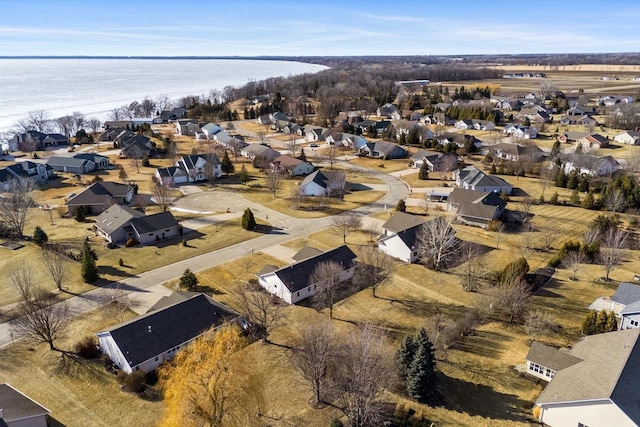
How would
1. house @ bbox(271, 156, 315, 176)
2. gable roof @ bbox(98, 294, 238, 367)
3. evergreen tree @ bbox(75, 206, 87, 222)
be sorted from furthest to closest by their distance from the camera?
house @ bbox(271, 156, 315, 176), evergreen tree @ bbox(75, 206, 87, 222), gable roof @ bbox(98, 294, 238, 367)

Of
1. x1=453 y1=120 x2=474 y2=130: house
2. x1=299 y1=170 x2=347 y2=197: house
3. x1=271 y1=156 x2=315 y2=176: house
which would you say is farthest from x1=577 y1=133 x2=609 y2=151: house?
x1=271 y1=156 x2=315 y2=176: house

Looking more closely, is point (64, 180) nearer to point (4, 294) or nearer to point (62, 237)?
point (62, 237)

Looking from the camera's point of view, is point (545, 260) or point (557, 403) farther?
point (545, 260)

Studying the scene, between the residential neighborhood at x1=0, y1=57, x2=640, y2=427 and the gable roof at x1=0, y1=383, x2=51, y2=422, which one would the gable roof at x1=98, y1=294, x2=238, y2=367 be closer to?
the residential neighborhood at x1=0, y1=57, x2=640, y2=427

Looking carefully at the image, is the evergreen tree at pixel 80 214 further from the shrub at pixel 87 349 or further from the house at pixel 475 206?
the house at pixel 475 206

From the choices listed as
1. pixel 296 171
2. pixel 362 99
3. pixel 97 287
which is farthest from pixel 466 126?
pixel 97 287

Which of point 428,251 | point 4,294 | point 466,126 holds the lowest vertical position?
point 4,294
